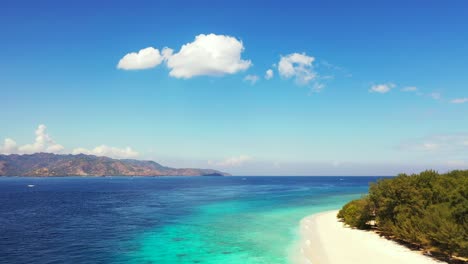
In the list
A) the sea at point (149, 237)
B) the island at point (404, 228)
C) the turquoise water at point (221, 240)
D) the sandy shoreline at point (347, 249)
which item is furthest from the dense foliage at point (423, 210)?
the sea at point (149, 237)

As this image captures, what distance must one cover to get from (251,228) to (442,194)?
3470 centimetres

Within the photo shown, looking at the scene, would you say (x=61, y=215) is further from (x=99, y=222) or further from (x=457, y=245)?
(x=457, y=245)

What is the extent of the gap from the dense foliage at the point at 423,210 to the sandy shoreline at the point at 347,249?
2.31 m

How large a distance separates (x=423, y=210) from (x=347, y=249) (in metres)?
11.7

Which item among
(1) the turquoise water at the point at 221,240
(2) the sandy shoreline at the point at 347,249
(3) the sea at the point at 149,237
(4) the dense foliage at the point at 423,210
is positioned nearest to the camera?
(4) the dense foliage at the point at 423,210

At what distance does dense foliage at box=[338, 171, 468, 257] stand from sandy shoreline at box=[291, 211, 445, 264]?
2.31 metres

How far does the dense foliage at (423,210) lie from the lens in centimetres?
3719

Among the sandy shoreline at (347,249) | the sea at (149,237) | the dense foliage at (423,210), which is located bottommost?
the sea at (149,237)

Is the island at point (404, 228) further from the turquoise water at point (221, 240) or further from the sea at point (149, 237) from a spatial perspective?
the sea at point (149, 237)

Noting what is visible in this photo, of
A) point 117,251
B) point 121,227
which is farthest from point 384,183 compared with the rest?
point 121,227

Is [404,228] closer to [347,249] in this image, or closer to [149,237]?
[347,249]

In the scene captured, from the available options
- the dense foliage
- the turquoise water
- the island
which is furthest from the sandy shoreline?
the turquoise water

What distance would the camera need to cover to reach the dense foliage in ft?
122

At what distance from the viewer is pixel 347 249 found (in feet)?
153
